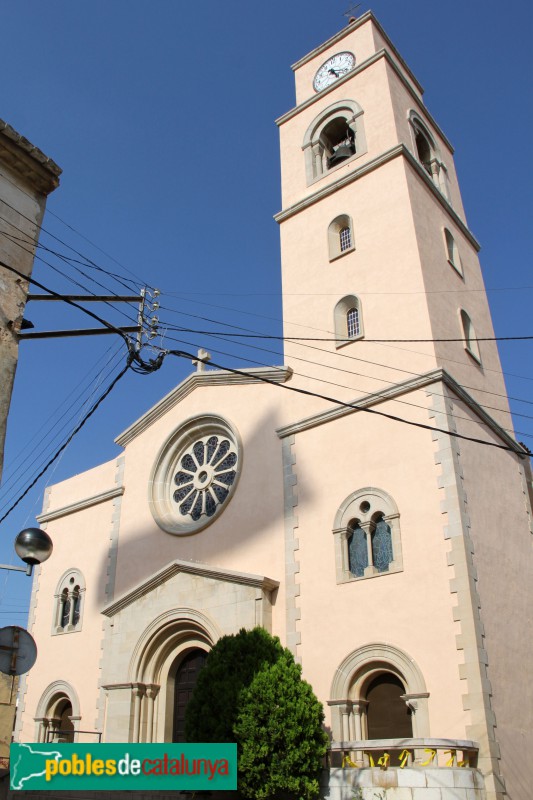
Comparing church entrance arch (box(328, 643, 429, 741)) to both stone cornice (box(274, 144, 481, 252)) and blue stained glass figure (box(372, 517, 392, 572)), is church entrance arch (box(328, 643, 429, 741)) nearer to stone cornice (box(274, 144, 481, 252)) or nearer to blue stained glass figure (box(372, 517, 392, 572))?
blue stained glass figure (box(372, 517, 392, 572))

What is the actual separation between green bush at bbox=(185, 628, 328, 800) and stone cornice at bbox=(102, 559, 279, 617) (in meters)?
1.58

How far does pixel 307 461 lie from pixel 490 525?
3.97 metres

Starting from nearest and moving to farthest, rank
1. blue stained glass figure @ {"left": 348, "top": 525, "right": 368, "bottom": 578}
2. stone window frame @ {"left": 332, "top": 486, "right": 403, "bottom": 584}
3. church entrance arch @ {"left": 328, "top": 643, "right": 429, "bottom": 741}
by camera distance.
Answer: church entrance arch @ {"left": 328, "top": 643, "right": 429, "bottom": 741}
stone window frame @ {"left": 332, "top": 486, "right": 403, "bottom": 584}
blue stained glass figure @ {"left": 348, "top": 525, "right": 368, "bottom": 578}

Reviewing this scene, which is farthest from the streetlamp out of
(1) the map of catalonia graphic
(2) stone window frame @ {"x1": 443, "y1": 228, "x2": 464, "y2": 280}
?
(2) stone window frame @ {"x1": 443, "y1": 228, "x2": 464, "y2": 280}

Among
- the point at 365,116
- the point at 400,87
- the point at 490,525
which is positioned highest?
the point at 400,87

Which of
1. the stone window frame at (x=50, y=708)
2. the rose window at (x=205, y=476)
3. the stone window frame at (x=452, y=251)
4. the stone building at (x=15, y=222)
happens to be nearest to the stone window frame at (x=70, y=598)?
the stone window frame at (x=50, y=708)

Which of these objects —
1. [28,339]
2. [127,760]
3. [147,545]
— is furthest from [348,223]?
[127,760]

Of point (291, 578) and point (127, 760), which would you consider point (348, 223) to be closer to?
point (291, 578)

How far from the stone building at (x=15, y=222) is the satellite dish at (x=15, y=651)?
2005 mm

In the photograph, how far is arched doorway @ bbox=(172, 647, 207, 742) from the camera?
15312mm

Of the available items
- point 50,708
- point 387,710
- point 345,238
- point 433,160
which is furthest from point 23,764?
point 433,160

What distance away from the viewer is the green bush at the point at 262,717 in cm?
1113

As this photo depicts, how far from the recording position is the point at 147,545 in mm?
17859

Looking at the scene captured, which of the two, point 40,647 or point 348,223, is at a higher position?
point 348,223
